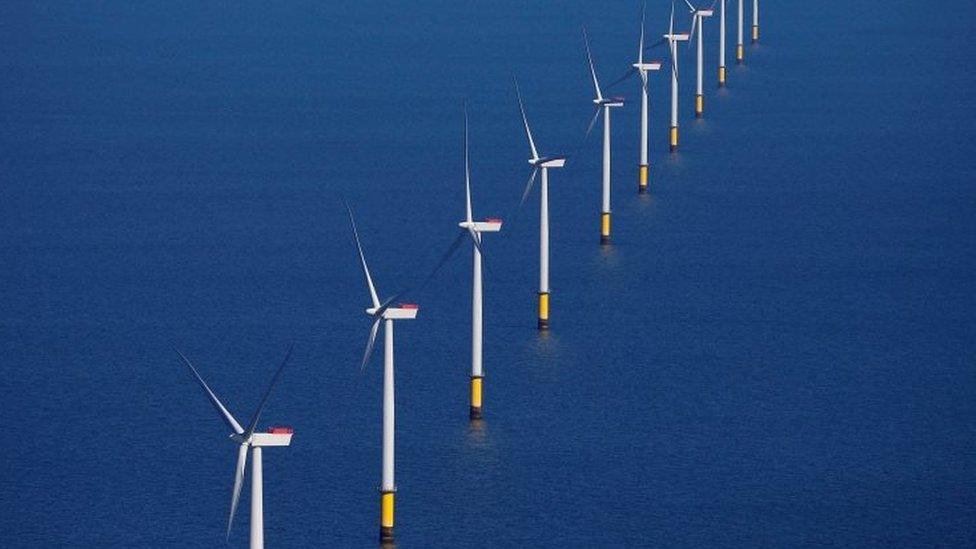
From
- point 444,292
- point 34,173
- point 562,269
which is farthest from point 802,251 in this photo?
point 34,173

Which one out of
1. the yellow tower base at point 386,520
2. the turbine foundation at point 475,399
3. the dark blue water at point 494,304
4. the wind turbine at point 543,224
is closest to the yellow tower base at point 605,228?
the dark blue water at point 494,304

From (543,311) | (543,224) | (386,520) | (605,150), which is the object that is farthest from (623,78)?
(386,520)

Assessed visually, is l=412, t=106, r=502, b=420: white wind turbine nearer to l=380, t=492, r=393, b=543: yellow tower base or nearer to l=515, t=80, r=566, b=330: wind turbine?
l=515, t=80, r=566, b=330: wind turbine

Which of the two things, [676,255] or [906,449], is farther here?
[676,255]

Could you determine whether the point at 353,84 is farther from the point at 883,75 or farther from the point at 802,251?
the point at 802,251

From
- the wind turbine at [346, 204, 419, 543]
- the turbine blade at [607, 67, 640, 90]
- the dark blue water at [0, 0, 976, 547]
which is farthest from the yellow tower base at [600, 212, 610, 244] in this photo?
the wind turbine at [346, 204, 419, 543]

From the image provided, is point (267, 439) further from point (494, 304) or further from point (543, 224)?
point (494, 304)

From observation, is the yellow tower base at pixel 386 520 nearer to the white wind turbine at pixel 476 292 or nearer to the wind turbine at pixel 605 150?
the white wind turbine at pixel 476 292

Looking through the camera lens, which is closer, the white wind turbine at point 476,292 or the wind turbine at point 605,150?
the white wind turbine at point 476,292
